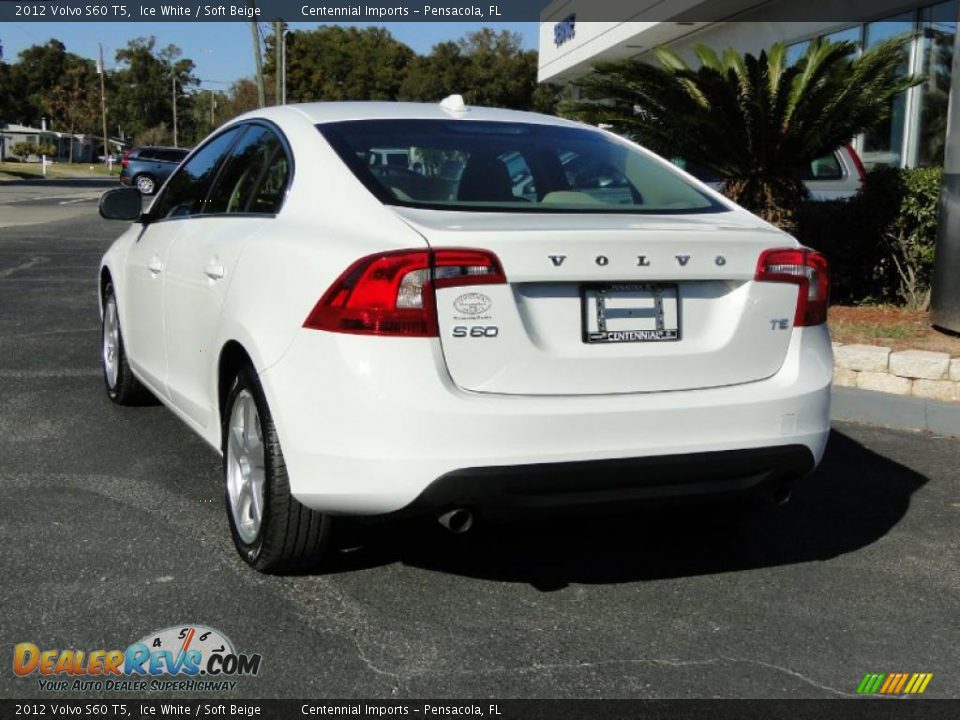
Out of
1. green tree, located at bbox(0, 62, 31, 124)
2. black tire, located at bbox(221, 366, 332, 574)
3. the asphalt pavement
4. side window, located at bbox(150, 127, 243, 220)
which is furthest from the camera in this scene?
green tree, located at bbox(0, 62, 31, 124)

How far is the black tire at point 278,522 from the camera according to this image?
11.4ft

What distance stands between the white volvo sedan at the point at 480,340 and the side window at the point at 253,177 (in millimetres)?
36

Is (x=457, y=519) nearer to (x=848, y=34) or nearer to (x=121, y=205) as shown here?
(x=121, y=205)

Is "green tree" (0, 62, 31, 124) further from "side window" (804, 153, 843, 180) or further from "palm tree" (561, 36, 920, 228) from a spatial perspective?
"palm tree" (561, 36, 920, 228)

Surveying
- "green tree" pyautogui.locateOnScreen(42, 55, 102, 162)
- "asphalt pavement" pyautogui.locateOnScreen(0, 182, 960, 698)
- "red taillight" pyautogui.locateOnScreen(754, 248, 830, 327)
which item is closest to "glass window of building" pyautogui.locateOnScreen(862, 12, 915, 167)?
"asphalt pavement" pyautogui.locateOnScreen(0, 182, 960, 698)

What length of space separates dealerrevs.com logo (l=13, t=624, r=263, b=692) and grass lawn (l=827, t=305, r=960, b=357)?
5.36m

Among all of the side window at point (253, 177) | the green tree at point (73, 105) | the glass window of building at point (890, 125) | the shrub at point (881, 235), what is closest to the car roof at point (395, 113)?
the side window at point (253, 177)

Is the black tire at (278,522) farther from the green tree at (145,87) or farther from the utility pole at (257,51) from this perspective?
the green tree at (145,87)

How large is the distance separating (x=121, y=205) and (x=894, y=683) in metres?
3.94

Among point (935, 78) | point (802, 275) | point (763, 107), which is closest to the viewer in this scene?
point (802, 275)

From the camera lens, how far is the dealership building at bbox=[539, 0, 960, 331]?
25.9ft

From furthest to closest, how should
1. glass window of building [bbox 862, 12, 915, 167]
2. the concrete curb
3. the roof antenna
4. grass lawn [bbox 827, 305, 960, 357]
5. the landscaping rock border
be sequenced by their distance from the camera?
1. glass window of building [bbox 862, 12, 915, 167]
2. grass lawn [bbox 827, 305, 960, 357]
3. the landscaping rock border
4. the concrete curb
5. the roof antenna
